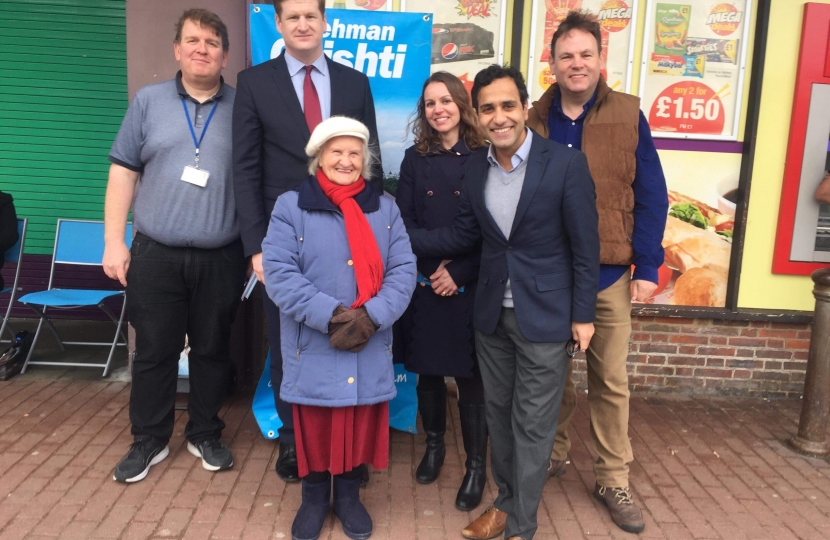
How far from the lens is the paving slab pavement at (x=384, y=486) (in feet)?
9.78

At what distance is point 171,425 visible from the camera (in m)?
3.54

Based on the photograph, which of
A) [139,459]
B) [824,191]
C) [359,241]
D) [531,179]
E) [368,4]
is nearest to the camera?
[531,179]

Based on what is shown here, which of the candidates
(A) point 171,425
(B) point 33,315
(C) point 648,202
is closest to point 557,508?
(C) point 648,202

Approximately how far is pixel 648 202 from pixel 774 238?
2.34m

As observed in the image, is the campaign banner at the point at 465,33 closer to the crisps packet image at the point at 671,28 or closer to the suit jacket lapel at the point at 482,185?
the crisps packet image at the point at 671,28

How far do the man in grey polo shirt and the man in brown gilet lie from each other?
5.29 ft

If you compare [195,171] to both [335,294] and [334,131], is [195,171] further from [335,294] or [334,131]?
[335,294]

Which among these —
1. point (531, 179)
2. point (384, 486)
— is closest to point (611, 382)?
point (531, 179)

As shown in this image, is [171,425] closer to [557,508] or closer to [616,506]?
[557,508]

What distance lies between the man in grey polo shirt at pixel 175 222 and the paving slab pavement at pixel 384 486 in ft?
0.78

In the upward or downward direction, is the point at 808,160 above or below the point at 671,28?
below

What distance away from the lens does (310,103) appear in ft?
10.5

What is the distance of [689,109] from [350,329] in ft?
10.8

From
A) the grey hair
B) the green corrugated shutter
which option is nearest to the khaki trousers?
the grey hair
